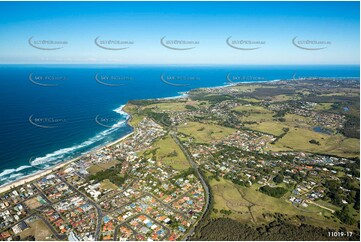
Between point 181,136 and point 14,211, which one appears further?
point 181,136

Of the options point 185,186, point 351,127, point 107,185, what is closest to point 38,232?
point 107,185

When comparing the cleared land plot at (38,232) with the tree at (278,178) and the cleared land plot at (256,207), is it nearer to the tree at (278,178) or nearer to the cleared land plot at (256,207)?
the cleared land plot at (256,207)

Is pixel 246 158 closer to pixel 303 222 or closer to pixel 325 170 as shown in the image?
pixel 325 170

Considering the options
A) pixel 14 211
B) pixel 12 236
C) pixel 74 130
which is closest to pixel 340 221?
pixel 12 236

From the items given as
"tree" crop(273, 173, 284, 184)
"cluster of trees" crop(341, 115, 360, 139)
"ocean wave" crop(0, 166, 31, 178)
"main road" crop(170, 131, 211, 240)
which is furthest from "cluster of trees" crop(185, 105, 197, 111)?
"ocean wave" crop(0, 166, 31, 178)
